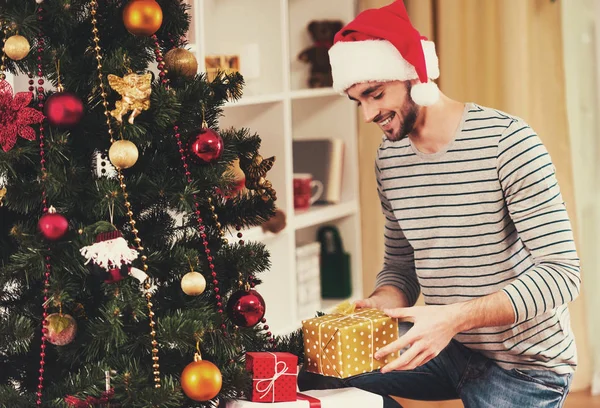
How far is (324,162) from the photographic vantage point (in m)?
3.25

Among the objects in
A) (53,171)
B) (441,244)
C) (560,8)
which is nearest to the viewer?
(53,171)

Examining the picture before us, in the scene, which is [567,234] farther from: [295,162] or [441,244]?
[295,162]

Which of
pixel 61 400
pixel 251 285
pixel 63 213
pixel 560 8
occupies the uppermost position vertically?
pixel 560 8

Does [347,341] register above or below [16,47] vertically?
below

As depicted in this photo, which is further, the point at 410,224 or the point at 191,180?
the point at 410,224

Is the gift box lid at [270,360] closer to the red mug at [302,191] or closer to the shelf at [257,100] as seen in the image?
the shelf at [257,100]

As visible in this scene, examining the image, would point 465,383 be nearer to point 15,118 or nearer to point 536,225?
point 536,225

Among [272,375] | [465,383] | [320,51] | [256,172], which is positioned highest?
[320,51]

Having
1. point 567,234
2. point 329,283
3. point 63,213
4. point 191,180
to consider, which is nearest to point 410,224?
point 567,234

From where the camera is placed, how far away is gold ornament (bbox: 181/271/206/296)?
136 centimetres

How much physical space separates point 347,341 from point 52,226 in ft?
1.79

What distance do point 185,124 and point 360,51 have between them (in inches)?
20.5

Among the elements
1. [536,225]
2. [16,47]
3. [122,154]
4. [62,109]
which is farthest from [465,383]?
[16,47]

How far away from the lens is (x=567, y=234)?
5.53 feet
